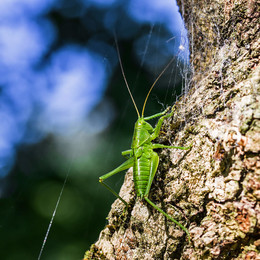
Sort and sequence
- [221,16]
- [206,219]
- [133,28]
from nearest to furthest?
[206,219], [221,16], [133,28]

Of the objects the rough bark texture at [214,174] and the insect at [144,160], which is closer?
the rough bark texture at [214,174]

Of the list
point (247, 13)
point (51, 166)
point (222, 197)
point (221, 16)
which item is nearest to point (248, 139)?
point (222, 197)

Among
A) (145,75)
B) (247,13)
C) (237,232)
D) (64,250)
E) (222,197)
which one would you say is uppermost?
(145,75)

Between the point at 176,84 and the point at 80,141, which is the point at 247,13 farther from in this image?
the point at 80,141

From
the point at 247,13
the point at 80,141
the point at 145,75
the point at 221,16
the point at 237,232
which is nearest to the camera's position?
the point at 237,232

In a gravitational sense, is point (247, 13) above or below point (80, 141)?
below

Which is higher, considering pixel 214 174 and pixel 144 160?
pixel 144 160

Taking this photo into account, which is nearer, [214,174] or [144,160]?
[214,174]

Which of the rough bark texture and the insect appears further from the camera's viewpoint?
the insect
